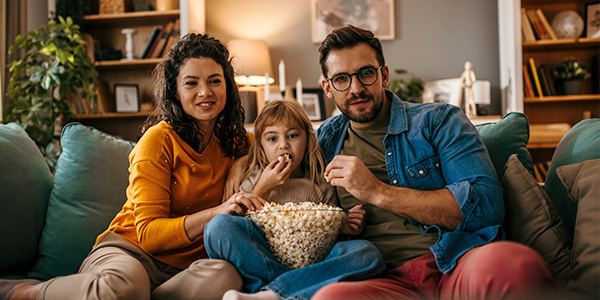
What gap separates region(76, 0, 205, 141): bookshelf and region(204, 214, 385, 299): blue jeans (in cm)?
288

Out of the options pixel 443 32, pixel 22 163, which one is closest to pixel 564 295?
pixel 22 163

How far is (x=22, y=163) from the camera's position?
1635mm

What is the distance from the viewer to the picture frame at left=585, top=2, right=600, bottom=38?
357cm

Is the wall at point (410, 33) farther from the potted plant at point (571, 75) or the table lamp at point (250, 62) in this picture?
the potted plant at point (571, 75)

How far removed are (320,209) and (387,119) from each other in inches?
23.7

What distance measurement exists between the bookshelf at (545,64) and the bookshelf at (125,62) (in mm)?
2623

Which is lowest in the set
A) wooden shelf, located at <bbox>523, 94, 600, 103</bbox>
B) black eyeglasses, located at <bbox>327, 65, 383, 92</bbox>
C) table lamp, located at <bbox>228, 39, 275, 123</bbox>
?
black eyeglasses, located at <bbox>327, 65, 383, 92</bbox>

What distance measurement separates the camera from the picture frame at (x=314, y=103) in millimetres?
3818

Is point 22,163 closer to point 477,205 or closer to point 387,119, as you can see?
point 387,119

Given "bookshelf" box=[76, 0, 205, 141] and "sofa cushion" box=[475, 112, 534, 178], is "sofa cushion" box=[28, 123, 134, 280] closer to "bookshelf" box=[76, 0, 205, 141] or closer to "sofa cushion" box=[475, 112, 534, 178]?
"sofa cushion" box=[475, 112, 534, 178]

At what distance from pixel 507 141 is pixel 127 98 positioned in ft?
11.0

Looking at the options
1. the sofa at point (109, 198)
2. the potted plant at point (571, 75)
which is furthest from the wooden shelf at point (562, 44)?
the sofa at point (109, 198)

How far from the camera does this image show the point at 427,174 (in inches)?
59.0

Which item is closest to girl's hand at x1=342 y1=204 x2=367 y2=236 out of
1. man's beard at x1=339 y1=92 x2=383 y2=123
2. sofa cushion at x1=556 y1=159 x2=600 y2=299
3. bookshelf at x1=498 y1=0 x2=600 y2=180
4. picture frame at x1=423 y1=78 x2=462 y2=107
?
man's beard at x1=339 y1=92 x2=383 y2=123
